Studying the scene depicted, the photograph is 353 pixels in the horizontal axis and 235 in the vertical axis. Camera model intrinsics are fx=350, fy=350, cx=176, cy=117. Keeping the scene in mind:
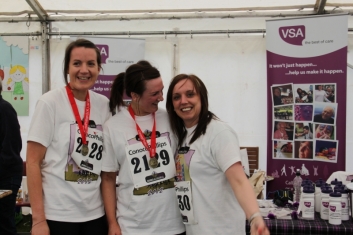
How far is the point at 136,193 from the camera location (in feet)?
4.75

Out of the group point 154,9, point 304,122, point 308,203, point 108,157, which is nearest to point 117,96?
point 108,157

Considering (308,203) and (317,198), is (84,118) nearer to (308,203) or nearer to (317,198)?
(308,203)

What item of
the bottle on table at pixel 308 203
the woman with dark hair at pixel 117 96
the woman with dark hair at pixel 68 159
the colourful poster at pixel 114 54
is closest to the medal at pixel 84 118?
the woman with dark hair at pixel 68 159

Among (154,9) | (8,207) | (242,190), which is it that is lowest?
(8,207)

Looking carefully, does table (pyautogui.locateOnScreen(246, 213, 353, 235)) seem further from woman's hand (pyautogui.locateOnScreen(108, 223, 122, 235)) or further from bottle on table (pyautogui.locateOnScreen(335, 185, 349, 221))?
woman's hand (pyautogui.locateOnScreen(108, 223, 122, 235))

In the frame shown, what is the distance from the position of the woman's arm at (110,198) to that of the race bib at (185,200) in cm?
30

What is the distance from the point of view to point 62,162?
144 cm

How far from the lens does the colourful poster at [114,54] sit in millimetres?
3801

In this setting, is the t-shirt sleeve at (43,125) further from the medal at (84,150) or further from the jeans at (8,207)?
the jeans at (8,207)

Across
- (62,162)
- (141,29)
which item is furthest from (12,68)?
(62,162)

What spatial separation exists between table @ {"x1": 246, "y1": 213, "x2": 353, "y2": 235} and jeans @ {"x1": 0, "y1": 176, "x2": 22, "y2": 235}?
1.79m

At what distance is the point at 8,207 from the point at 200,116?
181cm

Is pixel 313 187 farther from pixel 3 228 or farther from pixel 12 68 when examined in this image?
pixel 12 68

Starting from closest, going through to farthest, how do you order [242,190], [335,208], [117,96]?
[242,190]
[117,96]
[335,208]
